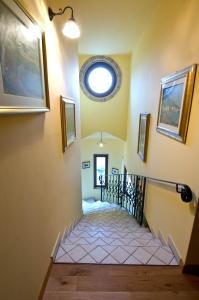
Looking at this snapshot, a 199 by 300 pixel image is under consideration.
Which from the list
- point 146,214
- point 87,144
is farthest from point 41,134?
point 87,144

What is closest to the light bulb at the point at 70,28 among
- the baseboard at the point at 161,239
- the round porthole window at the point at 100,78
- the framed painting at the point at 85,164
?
the baseboard at the point at 161,239

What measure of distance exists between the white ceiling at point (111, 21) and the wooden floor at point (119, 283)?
11.1ft

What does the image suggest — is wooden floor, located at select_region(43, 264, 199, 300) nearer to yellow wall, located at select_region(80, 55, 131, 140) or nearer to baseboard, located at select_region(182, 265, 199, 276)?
baseboard, located at select_region(182, 265, 199, 276)

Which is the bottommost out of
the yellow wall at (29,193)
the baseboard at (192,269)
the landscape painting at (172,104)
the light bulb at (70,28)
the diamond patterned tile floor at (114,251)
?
the diamond patterned tile floor at (114,251)

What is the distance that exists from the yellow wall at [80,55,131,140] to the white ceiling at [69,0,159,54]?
1018mm

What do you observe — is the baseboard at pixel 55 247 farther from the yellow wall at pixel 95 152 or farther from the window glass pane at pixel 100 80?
the yellow wall at pixel 95 152

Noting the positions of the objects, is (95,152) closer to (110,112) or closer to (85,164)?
(85,164)

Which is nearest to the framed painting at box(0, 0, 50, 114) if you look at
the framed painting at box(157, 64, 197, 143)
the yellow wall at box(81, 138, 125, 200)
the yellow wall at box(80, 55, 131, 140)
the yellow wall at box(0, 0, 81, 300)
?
the yellow wall at box(0, 0, 81, 300)

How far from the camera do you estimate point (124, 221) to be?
3.54 metres

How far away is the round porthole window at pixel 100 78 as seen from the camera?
4996mm

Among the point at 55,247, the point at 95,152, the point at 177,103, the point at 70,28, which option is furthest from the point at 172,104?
the point at 95,152

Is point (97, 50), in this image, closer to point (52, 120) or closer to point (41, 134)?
point (52, 120)

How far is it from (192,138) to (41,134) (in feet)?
4.25

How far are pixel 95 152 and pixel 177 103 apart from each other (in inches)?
220
